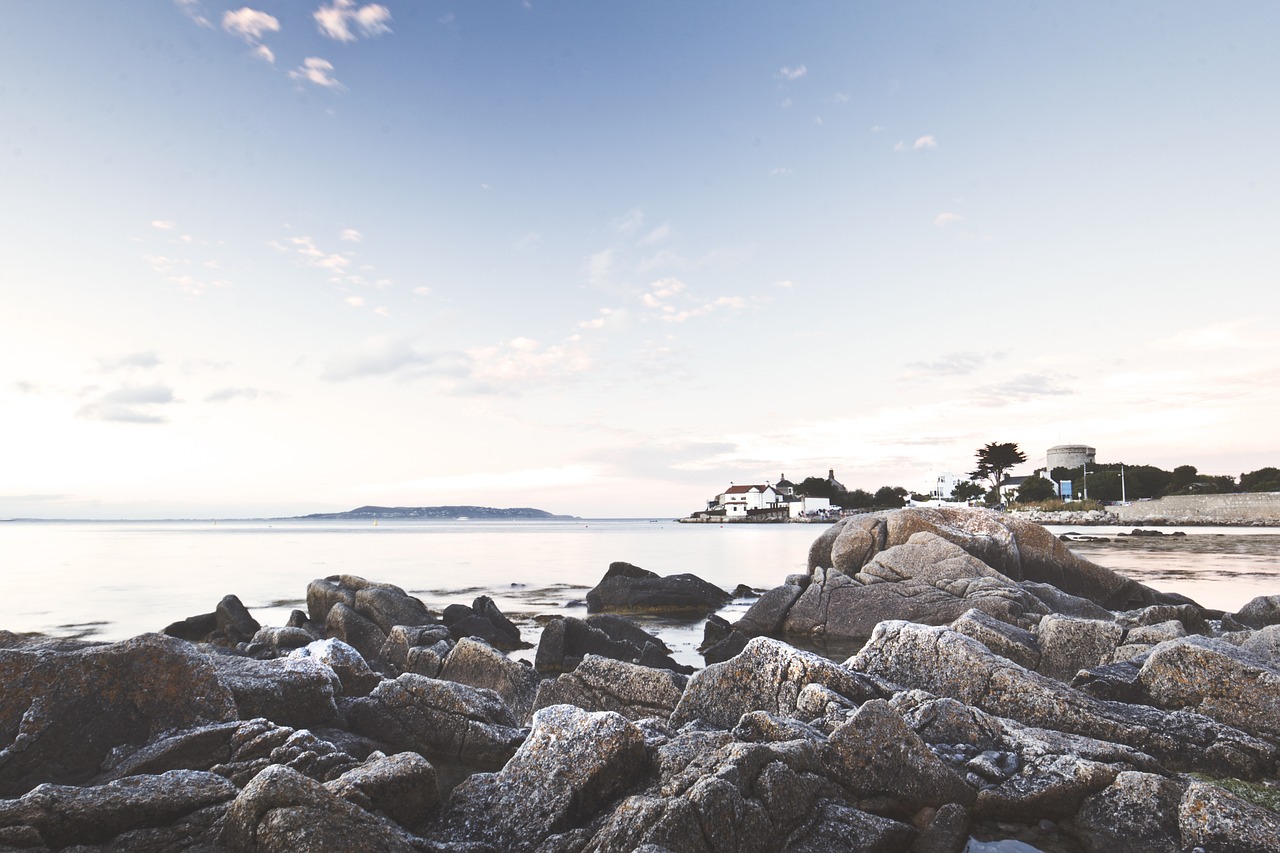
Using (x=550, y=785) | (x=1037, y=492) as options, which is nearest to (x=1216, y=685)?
(x=550, y=785)

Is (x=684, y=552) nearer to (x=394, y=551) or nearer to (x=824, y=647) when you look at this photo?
(x=394, y=551)

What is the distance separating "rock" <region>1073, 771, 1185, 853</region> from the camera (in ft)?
17.1

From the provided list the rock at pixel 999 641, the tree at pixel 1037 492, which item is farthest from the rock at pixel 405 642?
the tree at pixel 1037 492

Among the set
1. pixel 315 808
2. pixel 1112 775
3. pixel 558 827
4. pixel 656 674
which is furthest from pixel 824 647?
pixel 315 808

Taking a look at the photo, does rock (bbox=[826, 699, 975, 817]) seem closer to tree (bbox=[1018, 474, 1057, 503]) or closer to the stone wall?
the stone wall

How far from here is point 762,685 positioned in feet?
24.8

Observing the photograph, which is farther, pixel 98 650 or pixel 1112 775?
pixel 98 650

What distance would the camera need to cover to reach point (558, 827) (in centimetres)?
540

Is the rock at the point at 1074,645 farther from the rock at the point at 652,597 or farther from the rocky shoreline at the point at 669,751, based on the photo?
the rock at the point at 652,597

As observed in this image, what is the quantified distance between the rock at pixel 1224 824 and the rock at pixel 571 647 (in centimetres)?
930

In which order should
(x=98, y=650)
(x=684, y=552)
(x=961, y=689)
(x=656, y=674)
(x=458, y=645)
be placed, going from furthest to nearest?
1. (x=684, y=552)
2. (x=458, y=645)
3. (x=656, y=674)
4. (x=961, y=689)
5. (x=98, y=650)

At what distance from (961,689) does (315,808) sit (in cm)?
655

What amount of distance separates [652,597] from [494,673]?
12.6 meters

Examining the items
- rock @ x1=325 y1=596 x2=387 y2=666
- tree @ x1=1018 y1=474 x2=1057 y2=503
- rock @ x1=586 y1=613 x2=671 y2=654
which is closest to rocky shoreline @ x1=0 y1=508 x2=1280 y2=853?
rock @ x1=586 y1=613 x2=671 y2=654
